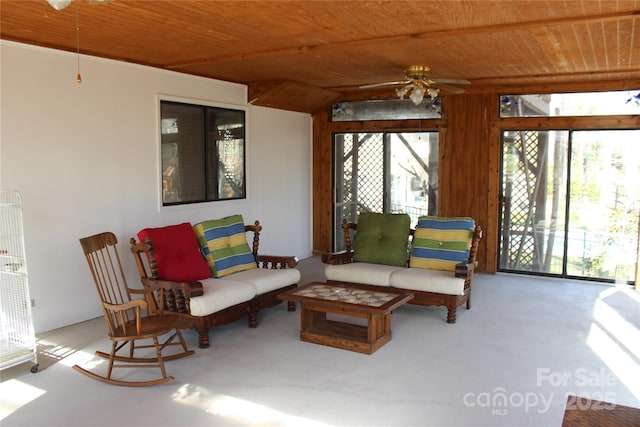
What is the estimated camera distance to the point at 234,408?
3266 millimetres

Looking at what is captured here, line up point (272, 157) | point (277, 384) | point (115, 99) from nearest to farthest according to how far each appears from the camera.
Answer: point (277, 384) < point (115, 99) < point (272, 157)

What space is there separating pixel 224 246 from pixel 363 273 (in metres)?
1.38

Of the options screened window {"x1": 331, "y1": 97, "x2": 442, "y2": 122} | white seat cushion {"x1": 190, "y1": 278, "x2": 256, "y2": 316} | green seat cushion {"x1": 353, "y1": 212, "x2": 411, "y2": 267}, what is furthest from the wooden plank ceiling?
white seat cushion {"x1": 190, "y1": 278, "x2": 256, "y2": 316}

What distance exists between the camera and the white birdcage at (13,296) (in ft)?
12.3

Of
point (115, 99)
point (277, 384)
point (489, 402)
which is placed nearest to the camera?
point (489, 402)

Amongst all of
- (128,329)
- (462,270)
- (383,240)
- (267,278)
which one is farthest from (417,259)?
(128,329)

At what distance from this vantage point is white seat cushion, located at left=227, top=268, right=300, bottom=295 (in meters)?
4.89

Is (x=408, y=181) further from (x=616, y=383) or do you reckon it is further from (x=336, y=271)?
(x=616, y=383)

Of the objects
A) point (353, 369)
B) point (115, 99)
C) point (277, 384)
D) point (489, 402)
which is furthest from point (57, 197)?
point (489, 402)

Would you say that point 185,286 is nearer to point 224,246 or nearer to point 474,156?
point 224,246

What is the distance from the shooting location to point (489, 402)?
3357 millimetres

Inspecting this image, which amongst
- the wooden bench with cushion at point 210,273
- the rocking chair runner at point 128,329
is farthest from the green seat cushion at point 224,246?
the rocking chair runner at point 128,329

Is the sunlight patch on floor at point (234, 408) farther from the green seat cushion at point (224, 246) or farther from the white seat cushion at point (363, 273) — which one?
the white seat cushion at point (363, 273)

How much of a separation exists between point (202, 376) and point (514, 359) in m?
2.28
